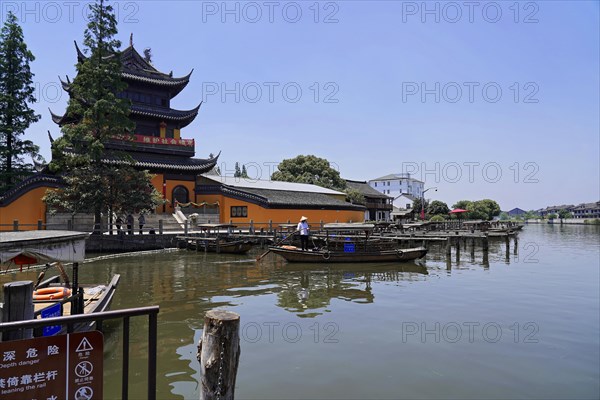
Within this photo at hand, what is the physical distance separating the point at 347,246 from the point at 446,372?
12706 millimetres

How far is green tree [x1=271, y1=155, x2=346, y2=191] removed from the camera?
163ft

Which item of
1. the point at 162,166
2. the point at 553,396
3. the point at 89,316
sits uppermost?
the point at 162,166

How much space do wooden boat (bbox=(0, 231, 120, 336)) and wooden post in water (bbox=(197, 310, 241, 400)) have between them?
2096 mm

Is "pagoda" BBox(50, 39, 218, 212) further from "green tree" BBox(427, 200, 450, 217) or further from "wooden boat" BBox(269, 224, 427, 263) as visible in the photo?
"green tree" BBox(427, 200, 450, 217)

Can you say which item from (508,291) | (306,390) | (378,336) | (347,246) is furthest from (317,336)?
(347,246)

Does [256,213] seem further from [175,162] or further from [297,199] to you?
[175,162]

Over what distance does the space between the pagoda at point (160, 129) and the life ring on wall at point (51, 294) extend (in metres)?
24.3

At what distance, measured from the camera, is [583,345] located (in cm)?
774

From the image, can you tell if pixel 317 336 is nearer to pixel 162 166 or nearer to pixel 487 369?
pixel 487 369

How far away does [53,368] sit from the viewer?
9.45 feet

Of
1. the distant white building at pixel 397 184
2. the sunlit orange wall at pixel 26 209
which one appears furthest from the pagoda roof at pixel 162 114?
the distant white building at pixel 397 184

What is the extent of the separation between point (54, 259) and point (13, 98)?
25.7 meters

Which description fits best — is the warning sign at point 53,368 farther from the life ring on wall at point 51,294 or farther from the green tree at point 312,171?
the green tree at point 312,171

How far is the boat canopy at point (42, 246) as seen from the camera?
14.9 feet
